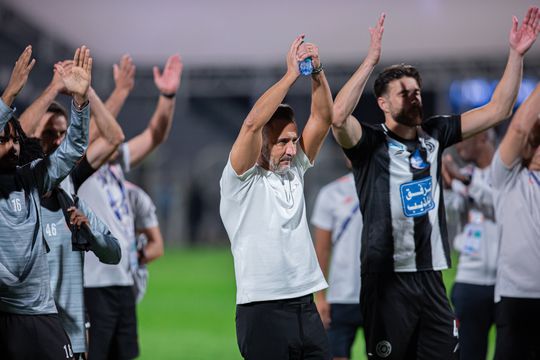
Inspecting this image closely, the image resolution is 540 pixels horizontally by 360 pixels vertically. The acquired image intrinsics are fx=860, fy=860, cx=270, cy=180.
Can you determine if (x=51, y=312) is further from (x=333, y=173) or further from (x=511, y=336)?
(x=333, y=173)

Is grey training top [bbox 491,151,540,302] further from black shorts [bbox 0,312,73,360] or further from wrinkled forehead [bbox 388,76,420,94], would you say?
black shorts [bbox 0,312,73,360]

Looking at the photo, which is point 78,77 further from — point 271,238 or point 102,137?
point 271,238

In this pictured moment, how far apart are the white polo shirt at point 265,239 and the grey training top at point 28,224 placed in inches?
35.1

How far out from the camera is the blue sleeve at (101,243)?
16.8ft

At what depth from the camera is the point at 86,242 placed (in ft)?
16.6

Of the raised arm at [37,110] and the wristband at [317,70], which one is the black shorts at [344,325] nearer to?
the wristband at [317,70]

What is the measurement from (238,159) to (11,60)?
20.0 m

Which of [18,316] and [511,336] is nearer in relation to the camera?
[18,316]

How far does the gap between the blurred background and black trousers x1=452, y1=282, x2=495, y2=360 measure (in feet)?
40.6

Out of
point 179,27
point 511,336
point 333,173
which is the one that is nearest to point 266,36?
point 179,27

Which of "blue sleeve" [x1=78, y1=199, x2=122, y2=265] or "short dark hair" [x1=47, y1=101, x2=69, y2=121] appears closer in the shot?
"blue sleeve" [x1=78, y1=199, x2=122, y2=265]

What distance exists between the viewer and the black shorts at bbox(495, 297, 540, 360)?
586cm

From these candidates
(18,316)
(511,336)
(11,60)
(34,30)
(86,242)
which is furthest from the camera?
(34,30)

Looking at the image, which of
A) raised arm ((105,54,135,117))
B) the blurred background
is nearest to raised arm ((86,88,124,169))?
raised arm ((105,54,135,117))
